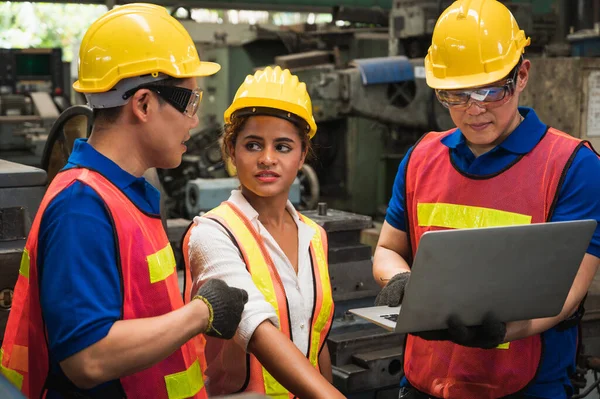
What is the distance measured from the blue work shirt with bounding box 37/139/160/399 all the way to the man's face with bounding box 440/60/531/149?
96 centimetres

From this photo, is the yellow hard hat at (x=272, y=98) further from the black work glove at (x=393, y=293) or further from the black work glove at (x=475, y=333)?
the black work glove at (x=475, y=333)

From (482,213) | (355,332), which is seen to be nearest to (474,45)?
(482,213)

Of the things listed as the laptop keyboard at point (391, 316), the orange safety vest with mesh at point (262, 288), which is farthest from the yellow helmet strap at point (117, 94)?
the laptop keyboard at point (391, 316)

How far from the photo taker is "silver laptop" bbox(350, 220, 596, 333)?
5.02ft

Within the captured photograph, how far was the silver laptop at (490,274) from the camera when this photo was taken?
1.53 m

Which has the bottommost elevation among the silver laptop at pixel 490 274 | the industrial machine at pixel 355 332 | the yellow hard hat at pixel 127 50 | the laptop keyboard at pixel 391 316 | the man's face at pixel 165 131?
the industrial machine at pixel 355 332

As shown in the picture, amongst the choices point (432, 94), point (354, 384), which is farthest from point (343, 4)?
point (354, 384)

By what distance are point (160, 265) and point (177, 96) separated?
0.31 metres

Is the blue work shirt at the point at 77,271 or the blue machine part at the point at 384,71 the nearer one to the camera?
the blue work shirt at the point at 77,271

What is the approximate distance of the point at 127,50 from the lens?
1.38 meters

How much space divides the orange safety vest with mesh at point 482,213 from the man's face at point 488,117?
0.09m

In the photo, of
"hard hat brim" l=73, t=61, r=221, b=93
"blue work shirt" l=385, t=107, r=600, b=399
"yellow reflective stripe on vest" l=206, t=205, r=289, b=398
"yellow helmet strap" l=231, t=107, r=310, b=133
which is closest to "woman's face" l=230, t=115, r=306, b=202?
"yellow helmet strap" l=231, t=107, r=310, b=133

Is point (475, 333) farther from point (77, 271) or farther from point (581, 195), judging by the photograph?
point (77, 271)

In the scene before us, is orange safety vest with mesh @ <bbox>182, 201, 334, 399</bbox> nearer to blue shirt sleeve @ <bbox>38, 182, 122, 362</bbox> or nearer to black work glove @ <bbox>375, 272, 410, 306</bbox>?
black work glove @ <bbox>375, 272, 410, 306</bbox>
